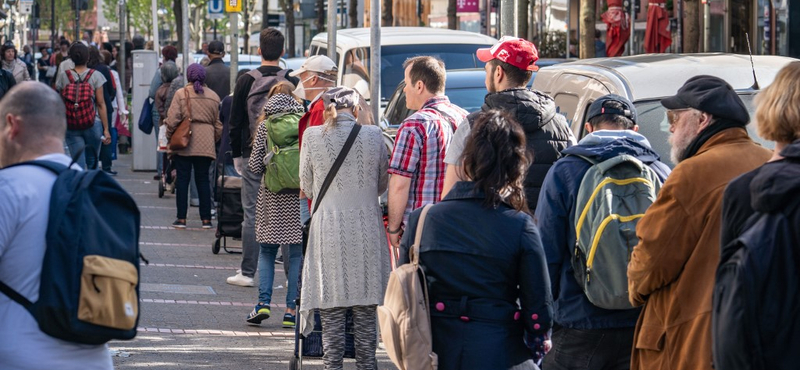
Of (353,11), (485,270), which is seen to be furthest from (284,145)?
(353,11)

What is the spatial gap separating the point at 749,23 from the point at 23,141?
23.3 m

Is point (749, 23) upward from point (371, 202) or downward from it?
upward

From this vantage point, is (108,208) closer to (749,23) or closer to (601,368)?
(601,368)

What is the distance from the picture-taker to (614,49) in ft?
94.9

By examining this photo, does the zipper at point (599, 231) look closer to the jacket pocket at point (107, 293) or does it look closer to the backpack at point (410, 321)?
the backpack at point (410, 321)

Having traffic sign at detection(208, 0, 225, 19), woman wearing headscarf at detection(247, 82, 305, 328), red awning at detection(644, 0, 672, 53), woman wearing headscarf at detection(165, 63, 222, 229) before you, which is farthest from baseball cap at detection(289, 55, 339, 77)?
red awning at detection(644, 0, 672, 53)

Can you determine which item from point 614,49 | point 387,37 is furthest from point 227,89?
point 614,49

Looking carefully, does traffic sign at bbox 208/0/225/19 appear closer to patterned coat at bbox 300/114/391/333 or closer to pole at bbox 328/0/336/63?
pole at bbox 328/0/336/63

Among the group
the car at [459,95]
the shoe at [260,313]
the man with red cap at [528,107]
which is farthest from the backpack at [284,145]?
the car at [459,95]

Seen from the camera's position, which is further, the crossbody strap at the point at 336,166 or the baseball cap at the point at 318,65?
the baseball cap at the point at 318,65

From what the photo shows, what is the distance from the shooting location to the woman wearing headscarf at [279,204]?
8.68 m

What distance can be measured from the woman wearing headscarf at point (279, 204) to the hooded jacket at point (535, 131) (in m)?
2.47

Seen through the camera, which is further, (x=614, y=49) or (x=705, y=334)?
(x=614, y=49)

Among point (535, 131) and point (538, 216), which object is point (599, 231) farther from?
point (535, 131)
